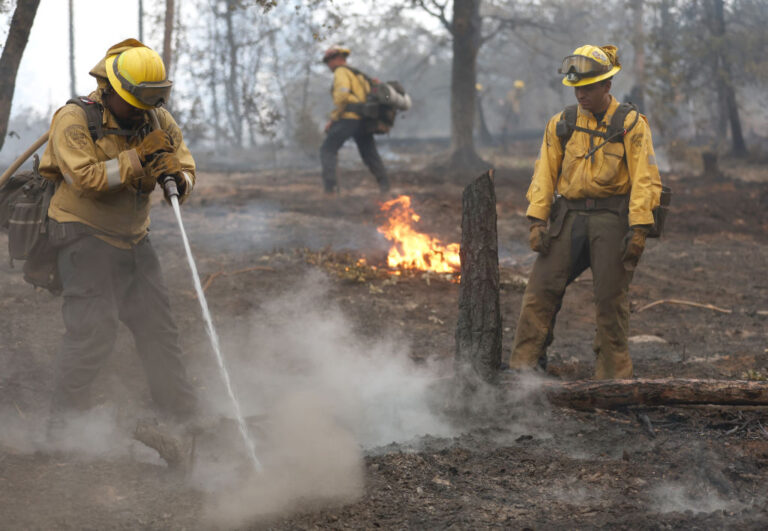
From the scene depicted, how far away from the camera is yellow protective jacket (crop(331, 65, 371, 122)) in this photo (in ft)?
37.1

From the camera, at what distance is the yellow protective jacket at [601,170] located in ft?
14.8

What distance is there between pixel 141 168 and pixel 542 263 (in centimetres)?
259

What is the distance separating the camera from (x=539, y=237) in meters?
4.81

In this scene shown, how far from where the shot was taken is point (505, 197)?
14078 mm

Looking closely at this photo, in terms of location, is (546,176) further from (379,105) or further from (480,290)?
(379,105)

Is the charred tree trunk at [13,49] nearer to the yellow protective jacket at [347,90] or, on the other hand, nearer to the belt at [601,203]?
the belt at [601,203]

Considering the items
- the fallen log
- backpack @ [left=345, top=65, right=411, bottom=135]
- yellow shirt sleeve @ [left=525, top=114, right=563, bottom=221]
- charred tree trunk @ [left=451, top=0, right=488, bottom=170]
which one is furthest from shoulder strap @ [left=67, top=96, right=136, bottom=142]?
charred tree trunk @ [left=451, top=0, right=488, bottom=170]

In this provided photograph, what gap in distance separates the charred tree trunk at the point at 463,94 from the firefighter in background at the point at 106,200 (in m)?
13.6

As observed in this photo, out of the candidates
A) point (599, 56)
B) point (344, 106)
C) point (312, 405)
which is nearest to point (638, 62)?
point (344, 106)

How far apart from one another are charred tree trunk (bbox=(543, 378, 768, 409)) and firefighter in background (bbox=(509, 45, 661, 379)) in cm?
71

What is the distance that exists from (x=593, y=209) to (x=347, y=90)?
7.25 meters

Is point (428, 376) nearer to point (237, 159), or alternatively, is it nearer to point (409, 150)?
point (237, 159)

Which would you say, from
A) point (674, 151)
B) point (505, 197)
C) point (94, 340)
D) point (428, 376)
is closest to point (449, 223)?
point (505, 197)

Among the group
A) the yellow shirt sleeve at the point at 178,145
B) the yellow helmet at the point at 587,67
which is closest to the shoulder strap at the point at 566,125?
the yellow helmet at the point at 587,67
